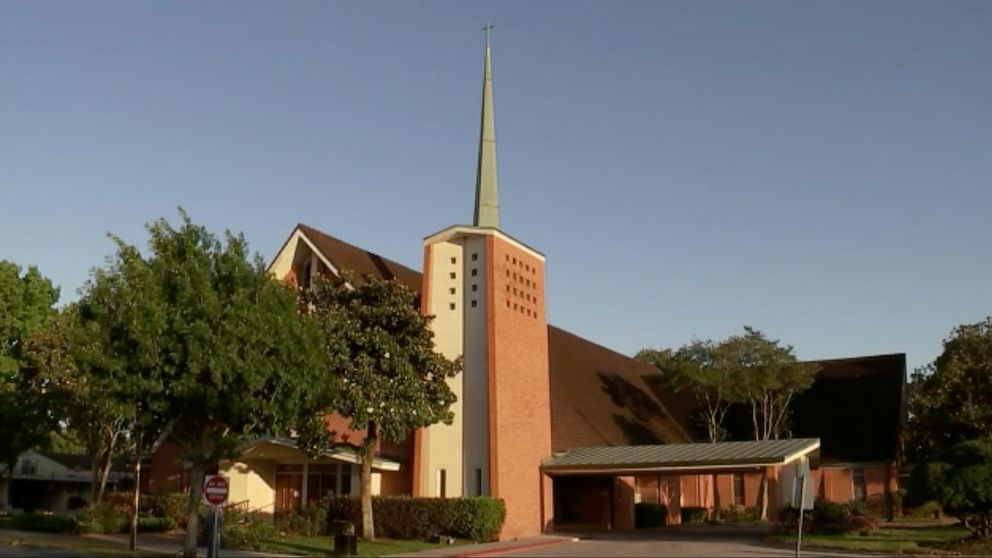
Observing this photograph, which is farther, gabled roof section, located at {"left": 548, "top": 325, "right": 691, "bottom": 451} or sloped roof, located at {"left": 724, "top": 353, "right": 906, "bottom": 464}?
sloped roof, located at {"left": 724, "top": 353, "right": 906, "bottom": 464}

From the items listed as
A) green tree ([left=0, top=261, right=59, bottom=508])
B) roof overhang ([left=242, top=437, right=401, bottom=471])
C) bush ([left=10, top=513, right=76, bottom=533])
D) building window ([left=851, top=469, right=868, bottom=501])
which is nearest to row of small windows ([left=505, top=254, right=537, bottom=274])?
roof overhang ([left=242, top=437, right=401, bottom=471])

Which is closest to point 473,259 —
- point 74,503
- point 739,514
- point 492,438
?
point 492,438

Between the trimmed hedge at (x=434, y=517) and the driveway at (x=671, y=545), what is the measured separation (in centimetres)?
241

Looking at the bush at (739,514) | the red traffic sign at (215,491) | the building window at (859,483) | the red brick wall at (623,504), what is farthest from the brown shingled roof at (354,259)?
the building window at (859,483)

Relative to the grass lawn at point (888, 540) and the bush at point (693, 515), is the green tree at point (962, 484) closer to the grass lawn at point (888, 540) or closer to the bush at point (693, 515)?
the grass lawn at point (888, 540)

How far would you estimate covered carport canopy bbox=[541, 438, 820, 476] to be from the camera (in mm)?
34281

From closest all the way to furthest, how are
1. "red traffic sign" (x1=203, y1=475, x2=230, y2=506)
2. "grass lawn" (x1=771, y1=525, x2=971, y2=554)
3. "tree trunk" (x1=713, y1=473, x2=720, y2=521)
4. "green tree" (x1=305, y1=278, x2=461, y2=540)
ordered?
"red traffic sign" (x1=203, y1=475, x2=230, y2=506) < "grass lawn" (x1=771, y1=525, x2=971, y2=554) < "green tree" (x1=305, y1=278, x2=461, y2=540) < "tree trunk" (x1=713, y1=473, x2=720, y2=521)

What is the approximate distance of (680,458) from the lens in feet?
117

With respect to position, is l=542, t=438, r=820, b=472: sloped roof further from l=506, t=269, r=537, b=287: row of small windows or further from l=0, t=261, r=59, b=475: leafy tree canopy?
l=0, t=261, r=59, b=475: leafy tree canopy

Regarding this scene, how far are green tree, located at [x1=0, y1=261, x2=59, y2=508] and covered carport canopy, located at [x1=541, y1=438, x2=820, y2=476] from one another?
21438 millimetres

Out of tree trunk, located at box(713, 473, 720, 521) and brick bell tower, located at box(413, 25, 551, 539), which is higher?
brick bell tower, located at box(413, 25, 551, 539)

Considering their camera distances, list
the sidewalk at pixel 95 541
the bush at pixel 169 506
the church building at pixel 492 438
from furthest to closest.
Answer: the bush at pixel 169 506
the church building at pixel 492 438
the sidewalk at pixel 95 541

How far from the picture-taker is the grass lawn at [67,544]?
26.2 metres

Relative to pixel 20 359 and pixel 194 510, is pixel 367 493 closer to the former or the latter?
pixel 194 510
